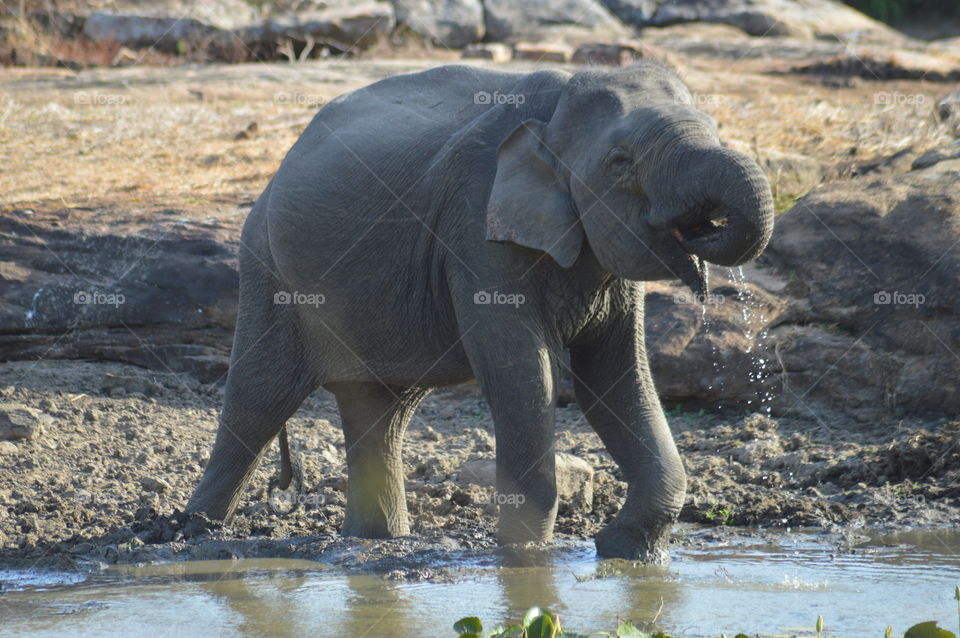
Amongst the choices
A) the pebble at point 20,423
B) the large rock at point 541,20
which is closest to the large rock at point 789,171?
the pebble at point 20,423

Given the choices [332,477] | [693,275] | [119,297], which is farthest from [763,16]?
[693,275]

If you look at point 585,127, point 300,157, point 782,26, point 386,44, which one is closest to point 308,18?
point 386,44

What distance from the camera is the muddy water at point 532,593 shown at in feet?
16.8

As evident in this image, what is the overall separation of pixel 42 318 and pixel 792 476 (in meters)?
4.80

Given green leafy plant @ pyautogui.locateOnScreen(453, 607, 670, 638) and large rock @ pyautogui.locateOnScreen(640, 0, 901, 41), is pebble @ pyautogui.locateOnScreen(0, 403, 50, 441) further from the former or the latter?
large rock @ pyautogui.locateOnScreen(640, 0, 901, 41)

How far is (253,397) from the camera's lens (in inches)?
270

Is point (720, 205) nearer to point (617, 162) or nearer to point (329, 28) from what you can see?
point (617, 162)

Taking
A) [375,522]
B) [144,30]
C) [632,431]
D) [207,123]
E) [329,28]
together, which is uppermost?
[329,28]

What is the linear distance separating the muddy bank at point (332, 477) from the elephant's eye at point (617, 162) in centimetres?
180

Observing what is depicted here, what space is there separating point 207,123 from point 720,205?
9.79 m

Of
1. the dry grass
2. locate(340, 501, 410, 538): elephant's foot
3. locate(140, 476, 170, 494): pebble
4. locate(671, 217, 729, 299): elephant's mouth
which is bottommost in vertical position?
locate(140, 476, 170, 494): pebble

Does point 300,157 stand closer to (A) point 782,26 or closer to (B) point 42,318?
(B) point 42,318

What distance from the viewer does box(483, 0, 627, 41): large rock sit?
22.6 metres

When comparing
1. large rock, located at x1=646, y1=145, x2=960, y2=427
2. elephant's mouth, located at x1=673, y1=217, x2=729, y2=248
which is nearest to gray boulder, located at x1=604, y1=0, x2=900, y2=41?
large rock, located at x1=646, y1=145, x2=960, y2=427
